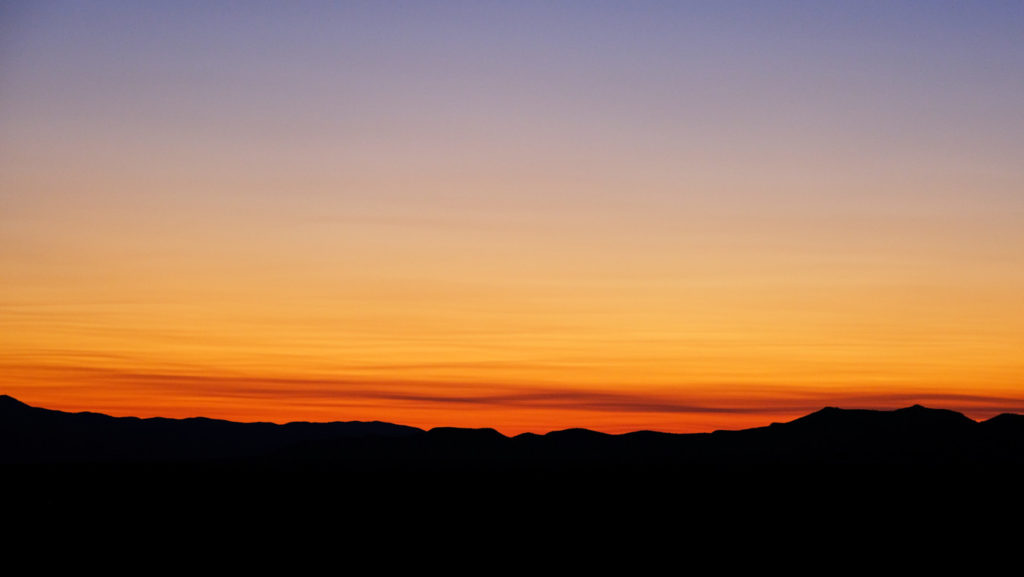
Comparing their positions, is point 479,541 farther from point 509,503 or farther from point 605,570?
point 509,503

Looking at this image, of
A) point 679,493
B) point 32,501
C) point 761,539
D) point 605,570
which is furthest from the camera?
point 679,493

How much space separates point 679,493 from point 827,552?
2745 centimetres

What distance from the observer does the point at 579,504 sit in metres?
87.7

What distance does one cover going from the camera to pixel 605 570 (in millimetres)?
60344

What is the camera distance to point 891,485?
102 metres

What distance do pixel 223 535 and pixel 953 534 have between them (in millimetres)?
46404

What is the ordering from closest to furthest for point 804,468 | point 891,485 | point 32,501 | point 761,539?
point 761,539
point 32,501
point 891,485
point 804,468

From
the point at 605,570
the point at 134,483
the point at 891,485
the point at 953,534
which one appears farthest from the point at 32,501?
the point at 891,485

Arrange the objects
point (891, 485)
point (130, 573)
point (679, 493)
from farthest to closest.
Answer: point (891, 485)
point (679, 493)
point (130, 573)

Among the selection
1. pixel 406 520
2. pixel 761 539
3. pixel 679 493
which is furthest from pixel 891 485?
pixel 406 520

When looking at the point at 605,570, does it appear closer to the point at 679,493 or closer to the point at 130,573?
the point at 130,573

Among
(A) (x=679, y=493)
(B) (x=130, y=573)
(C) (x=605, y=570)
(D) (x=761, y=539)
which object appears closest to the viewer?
(B) (x=130, y=573)

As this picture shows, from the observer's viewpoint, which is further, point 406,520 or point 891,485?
point 891,485

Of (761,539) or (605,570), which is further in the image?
(761,539)
